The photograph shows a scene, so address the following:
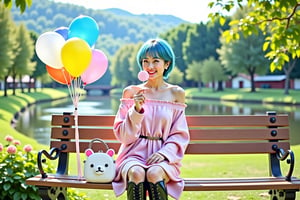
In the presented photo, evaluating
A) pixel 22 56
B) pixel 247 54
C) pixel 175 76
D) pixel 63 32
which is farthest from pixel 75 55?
→ pixel 175 76

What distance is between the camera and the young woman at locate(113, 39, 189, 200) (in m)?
3.42

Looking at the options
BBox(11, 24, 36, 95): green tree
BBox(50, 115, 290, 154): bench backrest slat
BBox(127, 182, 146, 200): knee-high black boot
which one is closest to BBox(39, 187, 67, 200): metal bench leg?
BBox(50, 115, 290, 154): bench backrest slat

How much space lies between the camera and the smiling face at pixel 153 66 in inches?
151

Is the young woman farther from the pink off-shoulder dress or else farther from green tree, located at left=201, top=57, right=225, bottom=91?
green tree, located at left=201, top=57, right=225, bottom=91

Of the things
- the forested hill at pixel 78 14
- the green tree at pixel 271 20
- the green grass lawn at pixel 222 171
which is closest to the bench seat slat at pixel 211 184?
the green grass lawn at pixel 222 171

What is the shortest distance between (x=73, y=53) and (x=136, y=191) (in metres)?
1.26

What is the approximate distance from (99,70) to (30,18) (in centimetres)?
17266

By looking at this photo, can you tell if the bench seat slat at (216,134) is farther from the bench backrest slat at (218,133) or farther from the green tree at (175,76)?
the green tree at (175,76)

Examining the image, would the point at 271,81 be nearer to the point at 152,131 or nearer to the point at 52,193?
the point at 152,131

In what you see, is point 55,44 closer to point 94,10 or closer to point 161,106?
point 161,106

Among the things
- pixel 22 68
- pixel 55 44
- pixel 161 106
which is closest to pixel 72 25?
pixel 55 44

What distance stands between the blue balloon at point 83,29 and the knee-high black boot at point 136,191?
4.91ft

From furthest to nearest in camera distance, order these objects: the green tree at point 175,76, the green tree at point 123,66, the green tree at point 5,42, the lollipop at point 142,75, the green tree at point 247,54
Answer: the green tree at point 123,66
the green tree at point 175,76
the green tree at point 247,54
the green tree at point 5,42
the lollipop at point 142,75

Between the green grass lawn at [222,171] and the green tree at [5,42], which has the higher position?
the green tree at [5,42]
